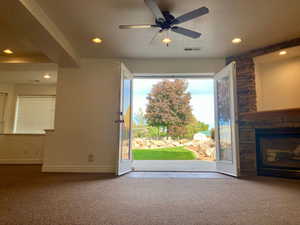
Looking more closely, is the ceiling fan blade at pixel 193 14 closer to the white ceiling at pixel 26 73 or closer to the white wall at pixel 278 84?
the white wall at pixel 278 84

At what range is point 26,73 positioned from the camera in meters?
4.67

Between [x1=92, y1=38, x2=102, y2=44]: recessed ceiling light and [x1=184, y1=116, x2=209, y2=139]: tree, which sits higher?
[x1=92, y1=38, x2=102, y2=44]: recessed ceiling light

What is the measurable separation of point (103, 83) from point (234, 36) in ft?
9.00

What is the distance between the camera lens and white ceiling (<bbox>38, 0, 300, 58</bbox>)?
2486 mm

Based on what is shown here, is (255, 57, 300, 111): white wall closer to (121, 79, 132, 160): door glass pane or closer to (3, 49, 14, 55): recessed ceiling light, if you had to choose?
(121, 79, 132, 160): door glass pane

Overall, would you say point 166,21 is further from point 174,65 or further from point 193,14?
point 174,65

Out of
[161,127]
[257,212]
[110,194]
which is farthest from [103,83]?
[161,127]

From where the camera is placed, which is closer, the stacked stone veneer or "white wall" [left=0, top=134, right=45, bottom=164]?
the stacked stone veneer

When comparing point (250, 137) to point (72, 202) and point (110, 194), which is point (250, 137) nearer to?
point (110, 194)

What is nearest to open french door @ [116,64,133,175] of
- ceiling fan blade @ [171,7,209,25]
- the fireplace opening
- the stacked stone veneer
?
ceiling fan blade @ [171,7,209,25]

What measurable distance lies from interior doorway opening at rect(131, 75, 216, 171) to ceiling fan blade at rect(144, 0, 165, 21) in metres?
5.87

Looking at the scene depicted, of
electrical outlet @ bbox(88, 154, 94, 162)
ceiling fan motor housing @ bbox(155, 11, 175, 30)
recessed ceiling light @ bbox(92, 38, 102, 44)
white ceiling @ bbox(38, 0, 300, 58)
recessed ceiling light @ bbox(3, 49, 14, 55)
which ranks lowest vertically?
electrical outlet @ bbox(88, 154, 94, 162)

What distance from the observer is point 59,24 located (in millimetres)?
2912

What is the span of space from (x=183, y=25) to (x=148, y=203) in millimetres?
2603
